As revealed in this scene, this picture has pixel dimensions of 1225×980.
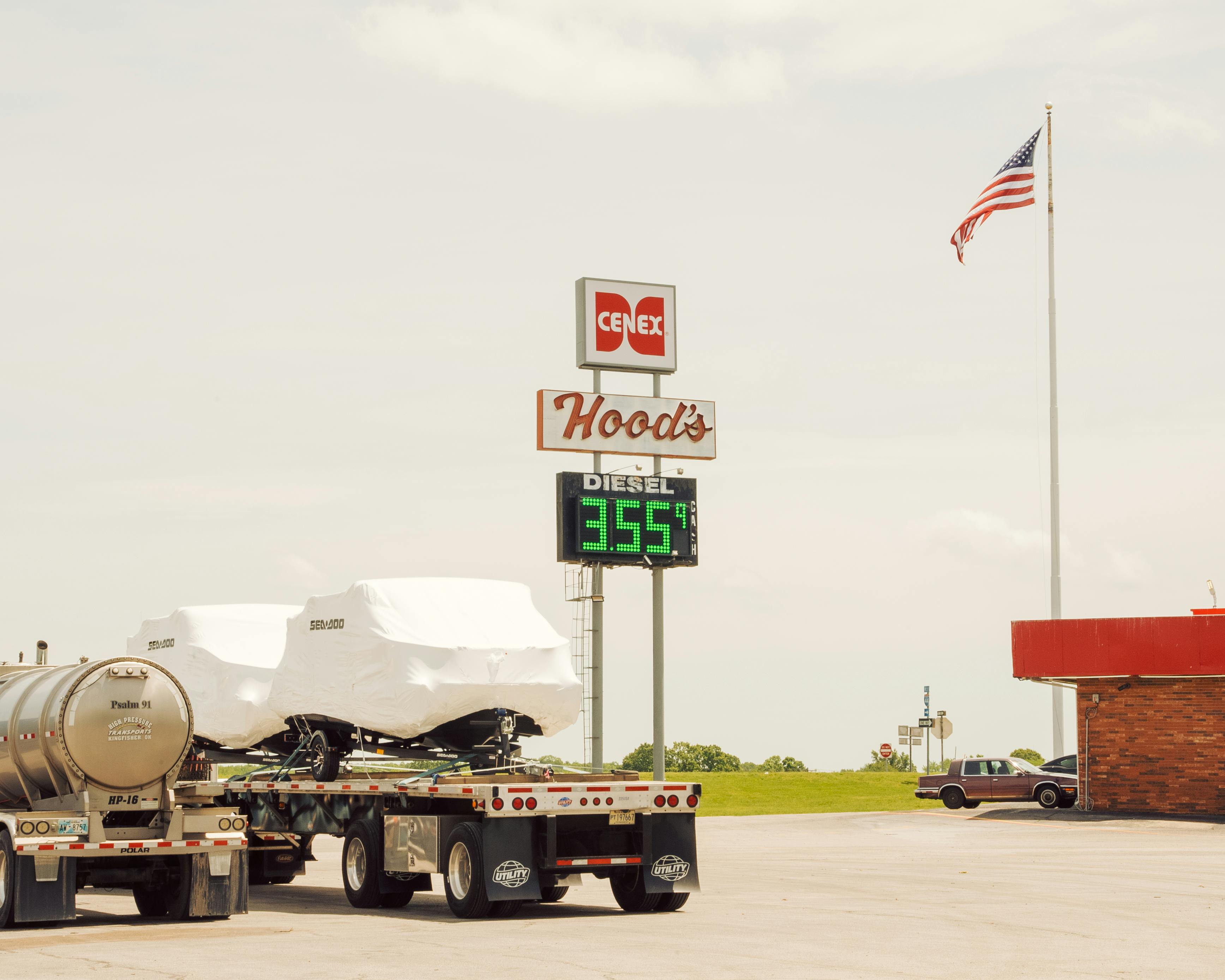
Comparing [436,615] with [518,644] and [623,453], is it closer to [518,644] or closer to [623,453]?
[518,644]

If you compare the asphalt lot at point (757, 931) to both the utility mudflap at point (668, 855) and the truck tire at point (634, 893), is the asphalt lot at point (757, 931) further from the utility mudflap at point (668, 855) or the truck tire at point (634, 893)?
the utility mudflap at point (668, 855)

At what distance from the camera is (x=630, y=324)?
98.9 feet

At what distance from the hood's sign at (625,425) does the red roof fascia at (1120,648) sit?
11.1m

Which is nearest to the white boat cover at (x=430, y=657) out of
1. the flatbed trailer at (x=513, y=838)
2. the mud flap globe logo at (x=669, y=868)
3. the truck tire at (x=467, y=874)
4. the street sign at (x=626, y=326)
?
the flatbed trailer at (x=513, y=838)

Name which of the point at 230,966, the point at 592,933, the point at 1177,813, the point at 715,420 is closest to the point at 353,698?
the point at 592,933

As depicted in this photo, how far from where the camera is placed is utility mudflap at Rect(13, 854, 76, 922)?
51.5ft

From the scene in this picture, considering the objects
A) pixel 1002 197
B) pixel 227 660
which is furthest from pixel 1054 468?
pixel 227 660

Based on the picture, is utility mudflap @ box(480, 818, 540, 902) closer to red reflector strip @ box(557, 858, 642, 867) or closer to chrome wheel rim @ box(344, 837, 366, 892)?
red reflector strip @ box(557, 858, 642, 867)

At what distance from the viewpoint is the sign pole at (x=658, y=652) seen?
28906 millimetres

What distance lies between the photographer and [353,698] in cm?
1894

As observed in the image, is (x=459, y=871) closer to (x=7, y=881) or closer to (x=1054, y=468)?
(x=7, y=881)

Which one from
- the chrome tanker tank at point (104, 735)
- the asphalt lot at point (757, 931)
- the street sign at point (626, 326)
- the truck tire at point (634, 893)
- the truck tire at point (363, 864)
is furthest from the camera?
the street sign at point (626, 326)

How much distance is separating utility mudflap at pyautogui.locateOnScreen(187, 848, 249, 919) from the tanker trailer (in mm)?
10

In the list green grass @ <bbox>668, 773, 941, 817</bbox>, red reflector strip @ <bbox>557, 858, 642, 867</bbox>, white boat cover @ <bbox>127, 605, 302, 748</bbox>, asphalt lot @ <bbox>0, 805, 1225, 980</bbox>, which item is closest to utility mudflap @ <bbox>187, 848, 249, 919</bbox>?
asphalt lot @ <bbox>0, 805, 1225, 980</bbox>
